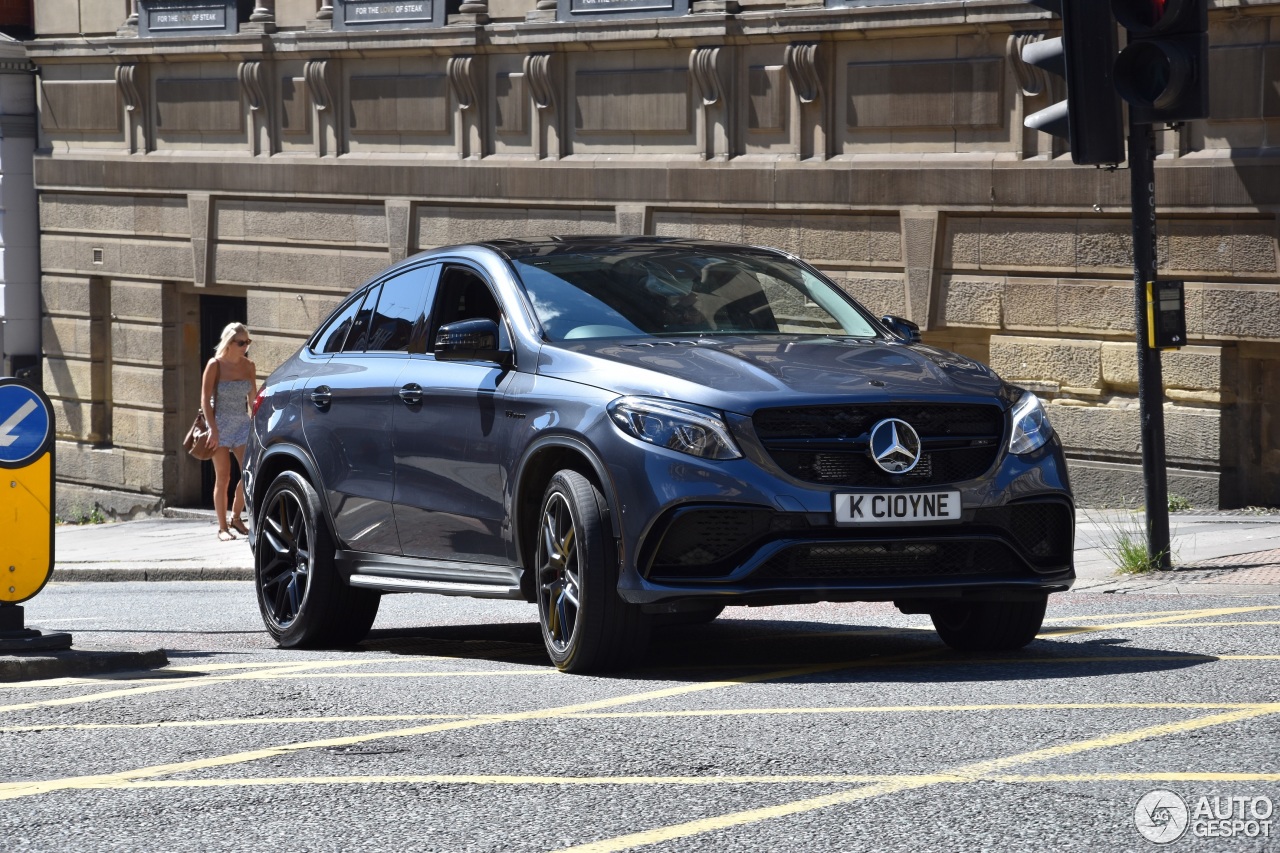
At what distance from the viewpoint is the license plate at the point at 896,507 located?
276 inches

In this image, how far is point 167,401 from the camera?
24.6m

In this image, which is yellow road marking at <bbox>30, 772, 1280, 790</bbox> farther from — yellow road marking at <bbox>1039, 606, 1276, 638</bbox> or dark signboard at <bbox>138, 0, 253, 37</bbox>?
dark signboard at <bbox>138, 0, 253, 37</bbox>

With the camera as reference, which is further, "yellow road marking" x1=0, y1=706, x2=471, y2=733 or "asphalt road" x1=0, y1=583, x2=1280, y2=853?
"yellow road marking" x1=0, y1=706, x2=471, y2=733

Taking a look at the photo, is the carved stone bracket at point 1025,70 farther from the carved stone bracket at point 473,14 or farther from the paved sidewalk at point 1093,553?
the carved stone bracket at point 473,14

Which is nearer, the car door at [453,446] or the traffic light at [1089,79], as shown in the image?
the car door at [453,446]

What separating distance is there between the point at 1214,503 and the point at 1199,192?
2218 millimetres

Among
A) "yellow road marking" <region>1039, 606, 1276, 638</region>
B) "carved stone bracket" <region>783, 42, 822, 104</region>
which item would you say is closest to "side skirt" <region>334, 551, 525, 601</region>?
"yellow road marking" <region>1039, 606, 1276, 638</region>

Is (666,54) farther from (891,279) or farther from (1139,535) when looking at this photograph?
(1139,535)

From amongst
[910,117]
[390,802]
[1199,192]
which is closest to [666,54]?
[910,117]

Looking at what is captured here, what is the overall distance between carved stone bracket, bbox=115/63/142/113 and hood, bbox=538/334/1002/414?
59.0 feet

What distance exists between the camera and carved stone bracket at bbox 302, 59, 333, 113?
22.3 metres

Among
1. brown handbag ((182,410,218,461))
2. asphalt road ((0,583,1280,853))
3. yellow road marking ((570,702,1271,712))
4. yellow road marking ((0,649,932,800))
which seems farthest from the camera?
brown handbag ((182,410,218,461))

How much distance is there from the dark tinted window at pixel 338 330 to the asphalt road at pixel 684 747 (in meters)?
1.57

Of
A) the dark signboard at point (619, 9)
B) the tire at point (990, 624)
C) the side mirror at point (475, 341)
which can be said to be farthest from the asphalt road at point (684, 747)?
the dark signboard at point (619, 9)
